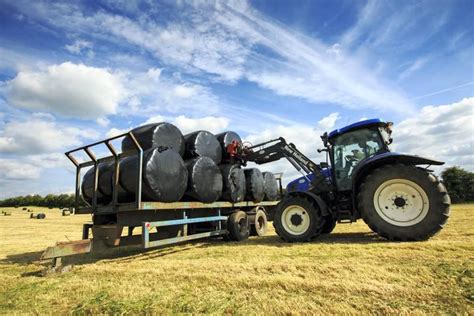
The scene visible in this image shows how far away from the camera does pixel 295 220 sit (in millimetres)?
7246

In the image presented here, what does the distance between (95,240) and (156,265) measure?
56.9 inches

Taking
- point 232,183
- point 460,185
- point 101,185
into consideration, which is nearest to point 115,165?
point 101,185

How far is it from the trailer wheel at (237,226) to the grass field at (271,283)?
2748mm

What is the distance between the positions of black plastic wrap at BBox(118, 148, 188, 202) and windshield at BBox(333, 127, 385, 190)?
384cm

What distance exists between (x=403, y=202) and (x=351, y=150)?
1.80 meters

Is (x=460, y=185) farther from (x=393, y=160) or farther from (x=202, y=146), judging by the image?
(x=202, y=146)

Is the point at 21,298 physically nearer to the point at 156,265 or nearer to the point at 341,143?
the point at 156,265

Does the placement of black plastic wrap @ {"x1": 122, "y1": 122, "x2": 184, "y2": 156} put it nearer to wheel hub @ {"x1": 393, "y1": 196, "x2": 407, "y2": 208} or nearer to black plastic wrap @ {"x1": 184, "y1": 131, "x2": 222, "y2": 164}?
black plastic wrap @ {"x1": 184, "y1": 131, "x2": 222, "y2": 164}

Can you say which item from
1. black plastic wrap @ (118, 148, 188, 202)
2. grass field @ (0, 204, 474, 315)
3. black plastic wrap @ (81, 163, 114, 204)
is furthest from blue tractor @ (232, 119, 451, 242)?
black plastic wrap @ (81, 163, 114, 204)

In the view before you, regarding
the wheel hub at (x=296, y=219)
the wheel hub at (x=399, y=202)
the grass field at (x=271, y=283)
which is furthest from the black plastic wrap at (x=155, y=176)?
the wheel hub at (x=399, y=202)

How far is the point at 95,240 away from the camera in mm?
5727

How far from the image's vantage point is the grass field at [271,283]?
118 inches

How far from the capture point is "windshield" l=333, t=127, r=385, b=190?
22.8 feet

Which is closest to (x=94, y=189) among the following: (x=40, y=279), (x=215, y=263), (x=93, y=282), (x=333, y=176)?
(x=40, y=279)
